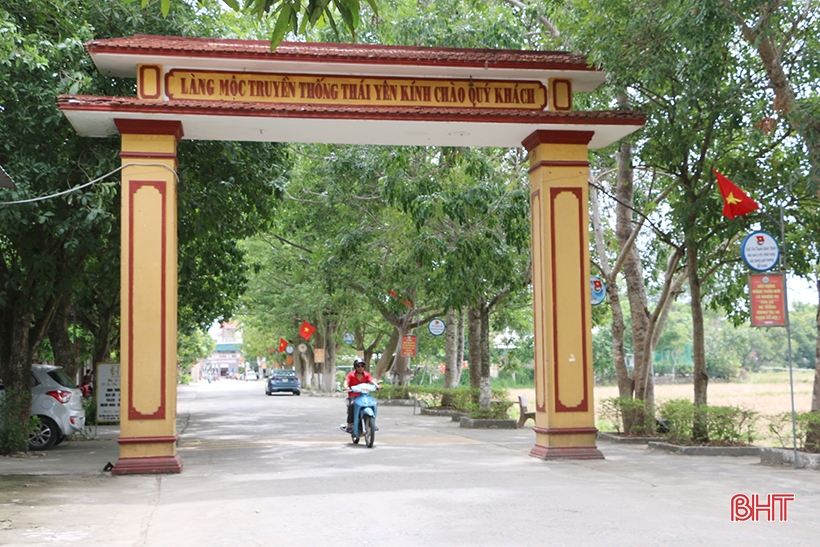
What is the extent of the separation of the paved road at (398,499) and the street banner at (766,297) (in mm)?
2044

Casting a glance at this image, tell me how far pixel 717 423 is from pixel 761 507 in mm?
5817

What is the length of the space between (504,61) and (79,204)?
22.3ft

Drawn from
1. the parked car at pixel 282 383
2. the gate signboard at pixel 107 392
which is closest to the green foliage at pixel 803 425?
the gate signboard at pixel 107 392

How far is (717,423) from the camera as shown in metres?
14.1

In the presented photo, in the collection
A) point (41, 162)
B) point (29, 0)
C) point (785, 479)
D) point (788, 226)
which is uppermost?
point (29, 0)

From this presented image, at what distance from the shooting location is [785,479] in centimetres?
1059

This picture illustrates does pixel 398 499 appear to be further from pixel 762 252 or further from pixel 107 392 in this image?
pixel 107 392

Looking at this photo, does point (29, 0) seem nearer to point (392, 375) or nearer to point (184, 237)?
point (184, 237)

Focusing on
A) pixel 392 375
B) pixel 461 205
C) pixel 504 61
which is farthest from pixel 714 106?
pixel 392 375

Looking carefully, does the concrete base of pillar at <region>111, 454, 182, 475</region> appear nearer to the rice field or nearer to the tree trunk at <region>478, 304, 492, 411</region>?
the rice field

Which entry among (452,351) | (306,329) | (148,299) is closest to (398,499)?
(148,299)

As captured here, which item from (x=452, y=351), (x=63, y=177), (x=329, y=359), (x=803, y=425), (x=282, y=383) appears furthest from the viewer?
(x=282, y=383)

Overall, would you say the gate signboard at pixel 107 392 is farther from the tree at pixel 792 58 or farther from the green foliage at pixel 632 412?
the tree at pixel 792 58

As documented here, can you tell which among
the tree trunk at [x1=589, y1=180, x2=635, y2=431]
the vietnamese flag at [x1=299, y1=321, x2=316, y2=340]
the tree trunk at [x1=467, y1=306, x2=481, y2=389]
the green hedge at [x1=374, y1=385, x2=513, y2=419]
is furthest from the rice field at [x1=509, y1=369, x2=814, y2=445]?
the vietnamese flag at [x1=299, y1=321, x2=316, y2=340]
